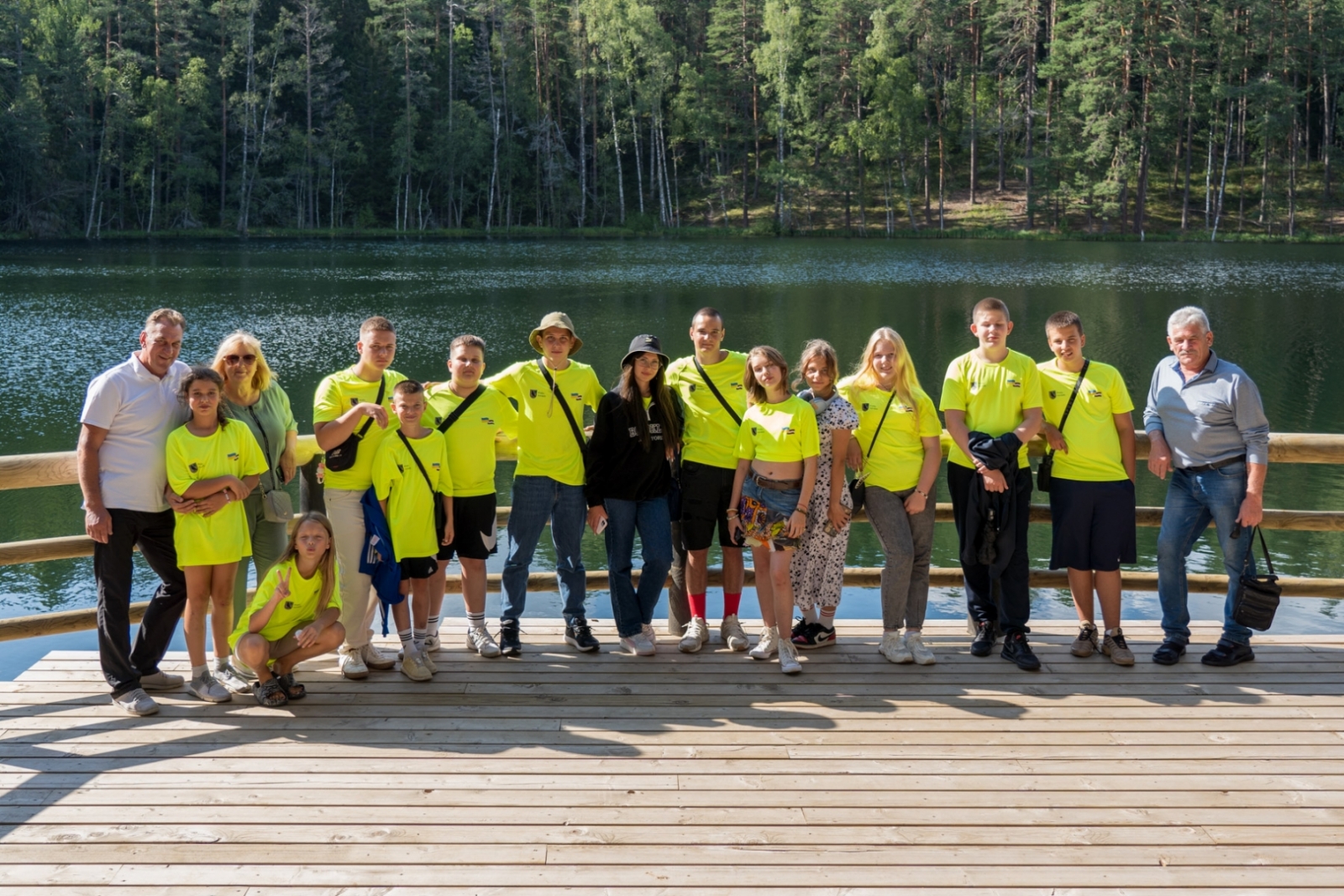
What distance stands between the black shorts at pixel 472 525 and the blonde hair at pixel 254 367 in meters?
0.98

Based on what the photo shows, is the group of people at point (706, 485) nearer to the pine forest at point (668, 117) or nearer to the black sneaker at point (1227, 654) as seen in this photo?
the black sneaker at point (1227, 654)

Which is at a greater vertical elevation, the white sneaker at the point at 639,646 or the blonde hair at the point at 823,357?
the blonde hair at the point at 823,357

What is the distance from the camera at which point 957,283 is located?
1407 inches

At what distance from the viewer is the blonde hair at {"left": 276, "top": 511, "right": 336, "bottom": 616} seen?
15.2ft

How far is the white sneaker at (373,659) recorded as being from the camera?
191 inches

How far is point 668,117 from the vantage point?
224 ft

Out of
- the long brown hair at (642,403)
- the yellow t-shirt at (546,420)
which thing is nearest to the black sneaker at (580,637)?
the yellow t-shirt at (546,420)

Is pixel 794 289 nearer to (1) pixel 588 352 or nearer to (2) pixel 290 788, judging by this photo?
(1) pixel 588 352

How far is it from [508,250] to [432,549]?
4846 centimetres

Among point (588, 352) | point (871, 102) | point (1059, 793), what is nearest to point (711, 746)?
point (1059, 793)

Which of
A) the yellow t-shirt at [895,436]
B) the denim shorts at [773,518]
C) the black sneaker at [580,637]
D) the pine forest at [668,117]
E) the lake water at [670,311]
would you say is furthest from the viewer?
the pine forest at [668,117]

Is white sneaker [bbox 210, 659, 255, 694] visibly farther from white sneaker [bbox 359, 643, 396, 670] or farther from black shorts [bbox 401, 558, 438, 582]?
black shorts [bbox 401, 558, 438, 582]

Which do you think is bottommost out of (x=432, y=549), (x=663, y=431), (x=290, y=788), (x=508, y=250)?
(x=290, y=788)

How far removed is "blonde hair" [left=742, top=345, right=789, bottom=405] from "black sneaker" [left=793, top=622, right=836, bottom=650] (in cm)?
108
